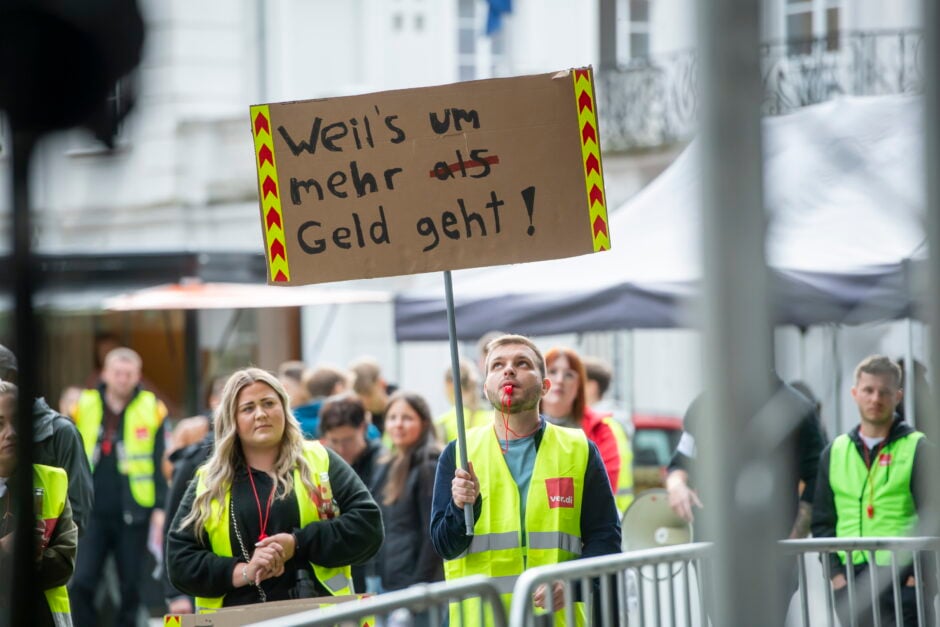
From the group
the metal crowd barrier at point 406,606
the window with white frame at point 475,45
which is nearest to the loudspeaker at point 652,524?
the metal crowd barrier at point 406,606

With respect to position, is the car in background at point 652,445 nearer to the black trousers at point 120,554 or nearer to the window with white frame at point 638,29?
the black trousers at point 120,554

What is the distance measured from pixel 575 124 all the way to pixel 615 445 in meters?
2.65

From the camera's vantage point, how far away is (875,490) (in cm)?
657

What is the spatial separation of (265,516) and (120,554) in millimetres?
5190

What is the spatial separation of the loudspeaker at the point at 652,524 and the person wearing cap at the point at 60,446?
10.9ft

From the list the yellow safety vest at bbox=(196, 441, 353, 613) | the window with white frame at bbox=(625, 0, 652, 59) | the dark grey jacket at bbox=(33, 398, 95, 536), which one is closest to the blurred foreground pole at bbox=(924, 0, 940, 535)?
the yellow safety vest at bbox=(196, 441, 353, 613)

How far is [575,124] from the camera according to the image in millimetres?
4988

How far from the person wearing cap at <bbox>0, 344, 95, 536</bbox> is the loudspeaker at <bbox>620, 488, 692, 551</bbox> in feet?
10.9

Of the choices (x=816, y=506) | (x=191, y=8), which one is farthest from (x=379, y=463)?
(x=191, y=8)

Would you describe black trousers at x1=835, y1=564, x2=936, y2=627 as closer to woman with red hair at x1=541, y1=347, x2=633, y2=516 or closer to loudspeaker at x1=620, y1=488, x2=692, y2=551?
woman with red hair at x1=541, y1=347, x2=633, y2=516

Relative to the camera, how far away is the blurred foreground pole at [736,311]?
1590 millimetres

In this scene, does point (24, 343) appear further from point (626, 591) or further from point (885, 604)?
point (885, 604)

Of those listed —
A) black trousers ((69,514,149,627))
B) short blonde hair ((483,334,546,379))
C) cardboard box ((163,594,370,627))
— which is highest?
short blonde hair ((483,334,546,379))

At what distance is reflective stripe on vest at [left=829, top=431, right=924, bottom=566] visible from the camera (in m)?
6.51
